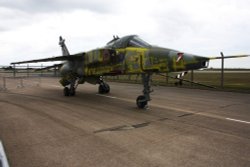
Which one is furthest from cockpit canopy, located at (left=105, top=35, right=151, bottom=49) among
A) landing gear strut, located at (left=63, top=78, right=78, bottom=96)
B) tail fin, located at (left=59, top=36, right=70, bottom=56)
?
tail fin, located at (left=59, top=36, right=70, bottom=56)

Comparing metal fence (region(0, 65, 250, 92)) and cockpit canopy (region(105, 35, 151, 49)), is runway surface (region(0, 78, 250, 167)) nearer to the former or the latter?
cockpit canopy (region(105, 35, 151, 49))

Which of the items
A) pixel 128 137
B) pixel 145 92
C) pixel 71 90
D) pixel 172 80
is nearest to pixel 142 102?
pixel 145 92

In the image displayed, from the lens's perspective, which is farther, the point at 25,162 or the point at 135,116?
the point at 135,116

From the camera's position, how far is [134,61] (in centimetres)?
Answer: 924

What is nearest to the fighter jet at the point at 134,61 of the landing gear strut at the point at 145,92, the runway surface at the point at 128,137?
the landing gear strut at the point at 145,92

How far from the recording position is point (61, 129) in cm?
666

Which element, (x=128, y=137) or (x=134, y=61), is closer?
(x=128, y=137)

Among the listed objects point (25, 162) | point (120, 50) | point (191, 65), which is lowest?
point (25, 162)

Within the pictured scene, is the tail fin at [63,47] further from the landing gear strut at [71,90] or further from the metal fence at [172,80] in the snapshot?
the landing gear strut at [71,90]

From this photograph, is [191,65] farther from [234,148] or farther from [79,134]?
[79,134]

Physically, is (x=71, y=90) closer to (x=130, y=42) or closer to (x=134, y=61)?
(x=130, y=42)

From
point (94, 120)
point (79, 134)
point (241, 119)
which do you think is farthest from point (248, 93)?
point (79, 134)

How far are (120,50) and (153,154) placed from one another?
245 inches

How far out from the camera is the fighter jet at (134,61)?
7707 millimetres
